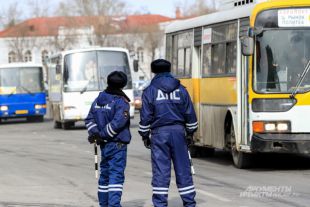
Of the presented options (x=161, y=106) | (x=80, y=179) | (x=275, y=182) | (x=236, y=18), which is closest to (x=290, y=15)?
(x=236, y=18)

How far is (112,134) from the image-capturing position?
1029cm

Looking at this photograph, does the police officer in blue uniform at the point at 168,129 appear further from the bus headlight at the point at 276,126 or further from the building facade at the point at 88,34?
the building facade at the point at 88,34

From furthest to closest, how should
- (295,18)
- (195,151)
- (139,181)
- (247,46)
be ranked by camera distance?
(195,151)
(295,18)
(247,46)
(139,181)

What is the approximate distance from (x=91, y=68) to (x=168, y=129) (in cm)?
2254

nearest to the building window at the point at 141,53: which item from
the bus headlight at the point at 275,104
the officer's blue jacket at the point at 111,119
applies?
the bus headlight at the point at 275,104

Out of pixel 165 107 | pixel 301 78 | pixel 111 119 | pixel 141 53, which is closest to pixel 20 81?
pixel 301 78

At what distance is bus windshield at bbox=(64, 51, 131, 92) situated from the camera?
1280 inches

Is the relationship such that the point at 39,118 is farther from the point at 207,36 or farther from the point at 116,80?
the point at 116,80

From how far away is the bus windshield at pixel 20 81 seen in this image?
4112 cm

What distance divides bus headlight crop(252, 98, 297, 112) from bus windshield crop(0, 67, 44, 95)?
2684 cm

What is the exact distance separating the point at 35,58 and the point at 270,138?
116m

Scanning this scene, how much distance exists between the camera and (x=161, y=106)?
1017 cm

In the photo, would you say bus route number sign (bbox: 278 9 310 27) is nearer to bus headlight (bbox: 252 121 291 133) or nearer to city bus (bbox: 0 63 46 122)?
bus headlight (bbox: 252 121 291 133)

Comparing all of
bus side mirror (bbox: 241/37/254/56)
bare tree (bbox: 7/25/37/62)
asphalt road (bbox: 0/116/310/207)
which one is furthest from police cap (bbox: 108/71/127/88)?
bare tree (bbox: 7/25/37/62)
